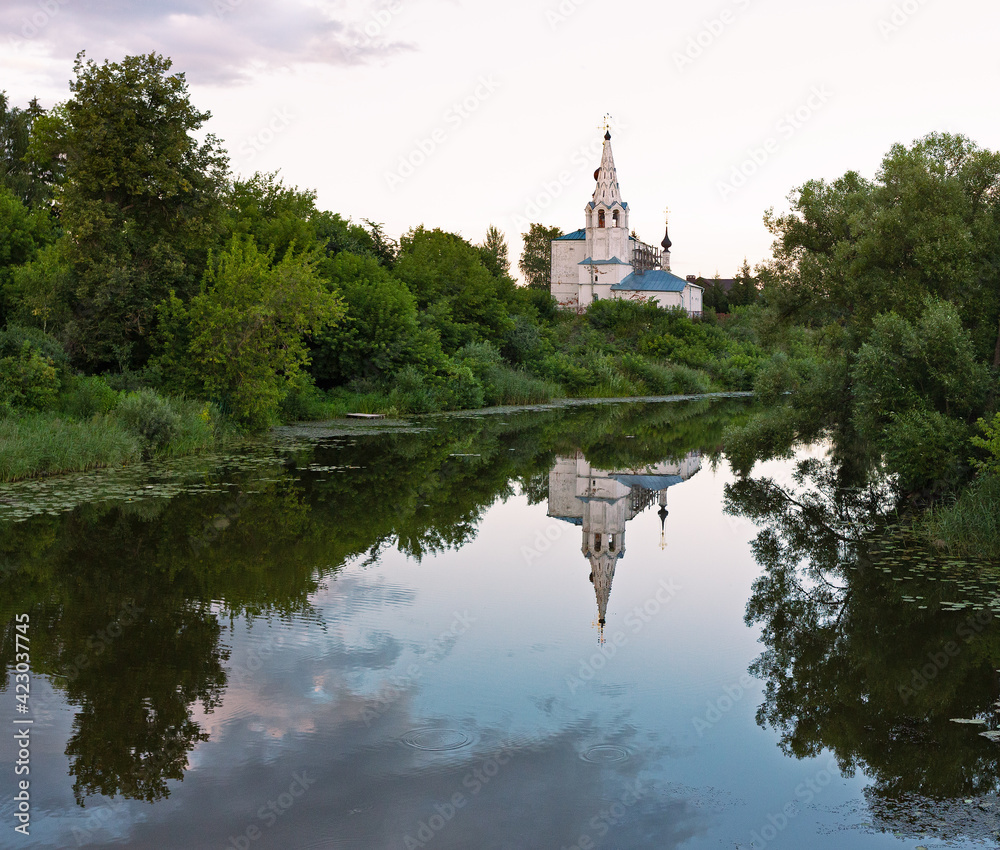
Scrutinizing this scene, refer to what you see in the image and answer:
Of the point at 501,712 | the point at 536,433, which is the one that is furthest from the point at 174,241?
the point at 501,712

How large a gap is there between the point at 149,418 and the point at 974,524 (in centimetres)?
1708

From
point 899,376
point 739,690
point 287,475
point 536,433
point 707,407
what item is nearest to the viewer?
point 739,690

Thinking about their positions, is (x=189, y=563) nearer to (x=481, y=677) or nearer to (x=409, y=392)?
(x=481, y=677)

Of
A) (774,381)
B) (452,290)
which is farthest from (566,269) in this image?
(774,381)

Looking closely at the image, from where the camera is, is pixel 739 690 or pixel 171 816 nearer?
pixel 171 816

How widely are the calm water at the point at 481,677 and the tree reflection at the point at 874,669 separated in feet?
0.12

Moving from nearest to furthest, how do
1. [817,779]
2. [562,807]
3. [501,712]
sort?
[562,807] < [817,779] < [501,712]

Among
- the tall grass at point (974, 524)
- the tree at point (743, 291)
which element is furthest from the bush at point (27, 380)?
the tree at point (743, 291)

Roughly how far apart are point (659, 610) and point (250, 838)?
6.56 metres

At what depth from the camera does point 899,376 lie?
622 inches

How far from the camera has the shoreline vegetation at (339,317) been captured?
51.8ft

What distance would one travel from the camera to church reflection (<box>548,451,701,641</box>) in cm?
1451

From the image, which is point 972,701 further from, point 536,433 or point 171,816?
point 536,433

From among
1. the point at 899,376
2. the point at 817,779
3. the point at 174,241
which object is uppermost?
the point at 174,241
